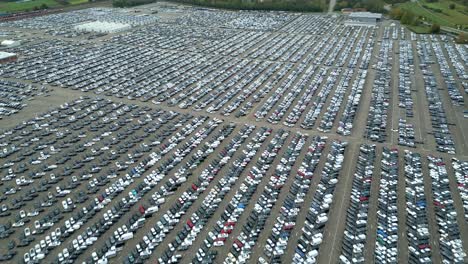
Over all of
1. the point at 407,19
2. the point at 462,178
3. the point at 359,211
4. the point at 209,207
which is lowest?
the point at 209,207

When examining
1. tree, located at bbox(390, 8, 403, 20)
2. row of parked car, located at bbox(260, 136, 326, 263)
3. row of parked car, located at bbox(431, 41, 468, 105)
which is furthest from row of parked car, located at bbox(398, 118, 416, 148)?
tree, located at bbox(390, 8, 403, 20)

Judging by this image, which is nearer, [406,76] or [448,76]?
[448,76]

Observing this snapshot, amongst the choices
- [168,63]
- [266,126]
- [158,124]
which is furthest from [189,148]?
[168,63]

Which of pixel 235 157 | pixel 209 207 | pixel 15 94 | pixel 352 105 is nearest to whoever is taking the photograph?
pixel 209 207

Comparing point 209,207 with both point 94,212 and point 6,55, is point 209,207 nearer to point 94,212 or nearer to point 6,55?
point 94,212

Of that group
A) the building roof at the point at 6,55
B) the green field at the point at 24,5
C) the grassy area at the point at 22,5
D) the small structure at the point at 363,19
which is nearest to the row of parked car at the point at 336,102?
the small structure at the point at 363,19

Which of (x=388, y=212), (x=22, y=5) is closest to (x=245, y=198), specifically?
(x=388, y=212)

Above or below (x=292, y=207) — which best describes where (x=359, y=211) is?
above
